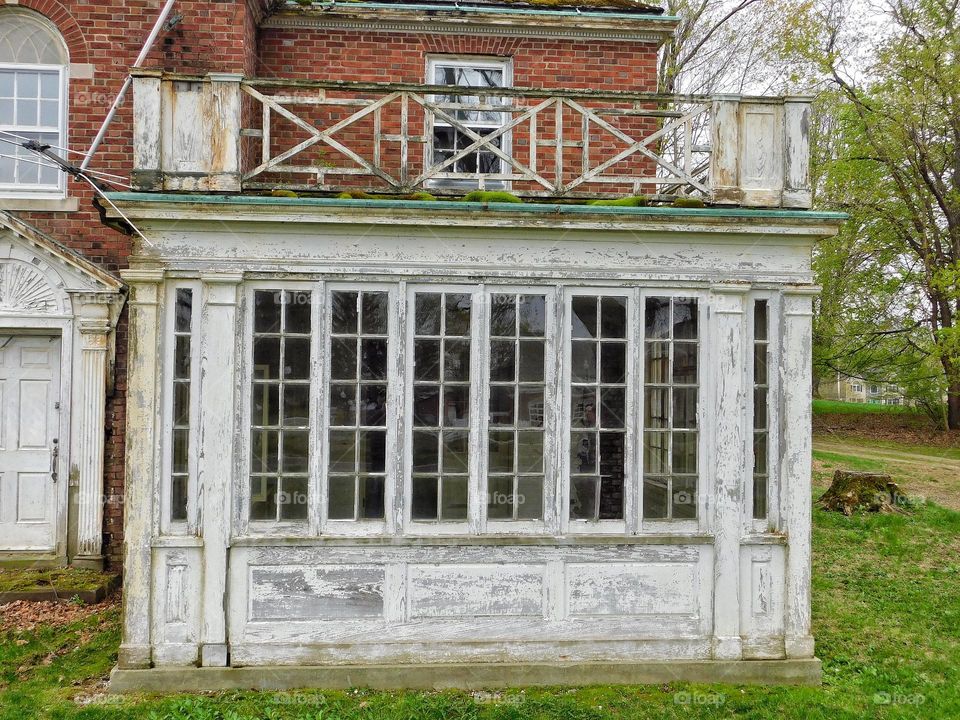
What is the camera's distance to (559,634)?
5.71 m

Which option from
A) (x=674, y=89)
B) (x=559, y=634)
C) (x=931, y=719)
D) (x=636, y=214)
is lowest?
(x=931, y=719)

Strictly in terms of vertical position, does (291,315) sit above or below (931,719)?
above

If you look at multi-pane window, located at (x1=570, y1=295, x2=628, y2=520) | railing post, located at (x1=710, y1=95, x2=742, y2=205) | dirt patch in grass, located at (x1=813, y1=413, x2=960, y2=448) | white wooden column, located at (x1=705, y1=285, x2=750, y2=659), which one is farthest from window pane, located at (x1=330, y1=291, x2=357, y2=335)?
dirt patch in grass, located at (x1=813, y1=413, x2=960, y2=448)

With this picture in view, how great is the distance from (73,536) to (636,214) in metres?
6.71

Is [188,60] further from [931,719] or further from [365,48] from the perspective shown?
[931,719]

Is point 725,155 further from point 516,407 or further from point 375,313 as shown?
point 375,313

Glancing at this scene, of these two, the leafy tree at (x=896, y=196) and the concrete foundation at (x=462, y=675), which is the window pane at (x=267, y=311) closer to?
the concrete foundation at (x=462, y=675)

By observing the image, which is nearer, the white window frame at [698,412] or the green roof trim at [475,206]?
the green roof trim at [475,206]

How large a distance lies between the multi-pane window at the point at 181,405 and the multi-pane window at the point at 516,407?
7.94 ft

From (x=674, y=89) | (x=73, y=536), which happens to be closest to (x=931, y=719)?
(x=73, y=536)

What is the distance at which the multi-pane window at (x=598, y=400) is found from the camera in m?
5.85

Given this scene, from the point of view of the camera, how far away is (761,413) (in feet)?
19.4

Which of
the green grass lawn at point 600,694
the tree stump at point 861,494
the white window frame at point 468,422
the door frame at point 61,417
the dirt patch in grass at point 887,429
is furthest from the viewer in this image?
the dirt patch in grass at point 887,429

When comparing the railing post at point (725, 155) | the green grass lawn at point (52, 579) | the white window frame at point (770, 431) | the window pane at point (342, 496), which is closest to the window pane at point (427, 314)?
the window pane at point (342, 496)
